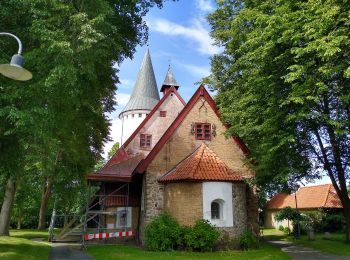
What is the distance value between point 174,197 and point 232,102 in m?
6.88

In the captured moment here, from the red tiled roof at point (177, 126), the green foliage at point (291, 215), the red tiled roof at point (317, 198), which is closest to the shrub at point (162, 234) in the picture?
the red tiled roof at point (177, 126)

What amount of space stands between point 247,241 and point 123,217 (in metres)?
8.38

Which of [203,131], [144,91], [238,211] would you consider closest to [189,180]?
[238,211]

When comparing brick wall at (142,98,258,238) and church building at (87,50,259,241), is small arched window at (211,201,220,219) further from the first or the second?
brick wall at (142,98,258,238)

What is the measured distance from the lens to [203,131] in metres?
20.9

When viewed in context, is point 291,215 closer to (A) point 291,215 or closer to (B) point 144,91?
(A) point 291,215

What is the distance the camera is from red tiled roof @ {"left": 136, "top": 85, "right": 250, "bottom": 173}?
64.5ft

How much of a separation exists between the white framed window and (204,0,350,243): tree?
827 centimetres

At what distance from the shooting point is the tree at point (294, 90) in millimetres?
14546

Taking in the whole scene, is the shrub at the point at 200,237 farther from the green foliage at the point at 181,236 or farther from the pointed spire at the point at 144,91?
the pointed spire at the point at 144,91

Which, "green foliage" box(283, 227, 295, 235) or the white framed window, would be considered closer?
the white framed window

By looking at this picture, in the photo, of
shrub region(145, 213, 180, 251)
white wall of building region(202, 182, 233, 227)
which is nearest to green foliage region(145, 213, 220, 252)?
shrub region(145, 213, 180, 251)

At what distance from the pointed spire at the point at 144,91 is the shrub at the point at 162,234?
19630 millimetres

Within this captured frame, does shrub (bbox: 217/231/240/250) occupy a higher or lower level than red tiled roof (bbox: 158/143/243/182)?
lower
